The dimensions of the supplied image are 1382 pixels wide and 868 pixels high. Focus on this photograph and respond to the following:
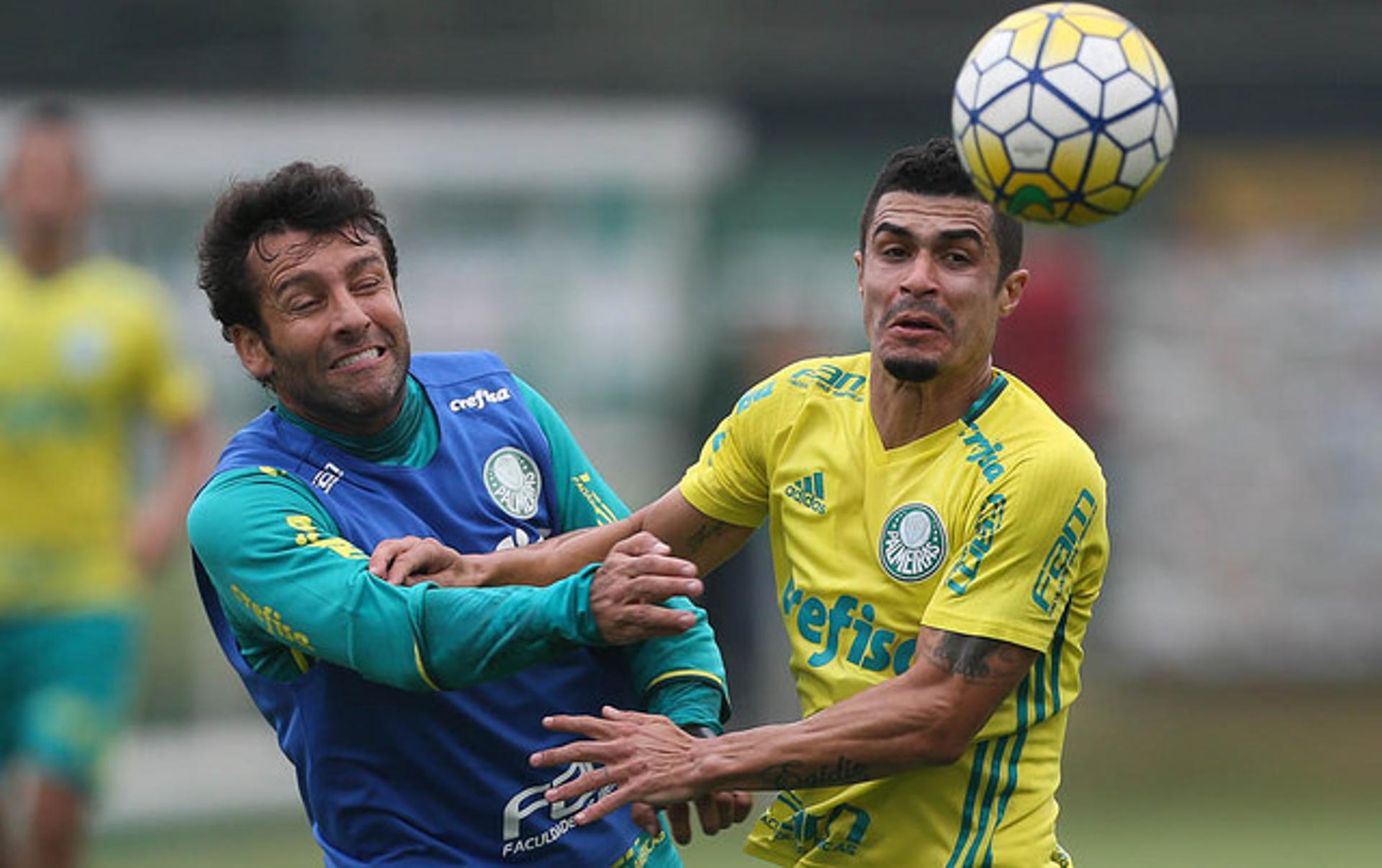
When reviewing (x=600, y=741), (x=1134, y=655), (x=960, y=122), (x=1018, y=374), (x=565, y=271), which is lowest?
(x=1134, y=655)

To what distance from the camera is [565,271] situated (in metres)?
14.8

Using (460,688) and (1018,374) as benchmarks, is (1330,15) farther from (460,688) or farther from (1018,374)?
(460,688)

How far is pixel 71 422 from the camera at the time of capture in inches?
384

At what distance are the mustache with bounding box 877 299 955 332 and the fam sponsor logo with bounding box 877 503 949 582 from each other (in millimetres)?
399

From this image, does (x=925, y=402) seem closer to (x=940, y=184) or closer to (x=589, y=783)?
(x=940, y=184)

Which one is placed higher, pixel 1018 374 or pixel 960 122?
pixel 960 122

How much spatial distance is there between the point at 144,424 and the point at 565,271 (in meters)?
2.79

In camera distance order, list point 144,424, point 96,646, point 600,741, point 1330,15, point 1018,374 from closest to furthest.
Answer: point 600,741, point 96,646, point 144,424, point 1018,374, point 1330,15

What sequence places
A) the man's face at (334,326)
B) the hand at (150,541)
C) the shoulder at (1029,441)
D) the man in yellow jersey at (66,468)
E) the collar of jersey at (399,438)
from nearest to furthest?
the shoulder at (1029,441) < the man's face at (334,326) < the collar of jersey at (399,438) < the man in yellow jersey at (66,468) < the hand at (150,541)

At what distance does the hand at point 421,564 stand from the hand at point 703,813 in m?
0.63

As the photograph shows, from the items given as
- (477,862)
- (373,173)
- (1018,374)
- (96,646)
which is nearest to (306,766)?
(477,862)

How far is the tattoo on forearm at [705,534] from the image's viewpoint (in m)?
5.65

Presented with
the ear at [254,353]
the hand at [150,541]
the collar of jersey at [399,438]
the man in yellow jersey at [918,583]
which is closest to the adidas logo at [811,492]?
the man in yellow jersey at [918,583]

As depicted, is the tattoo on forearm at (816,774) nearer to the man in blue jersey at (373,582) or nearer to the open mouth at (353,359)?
the man in blue jersey at (373,582)
